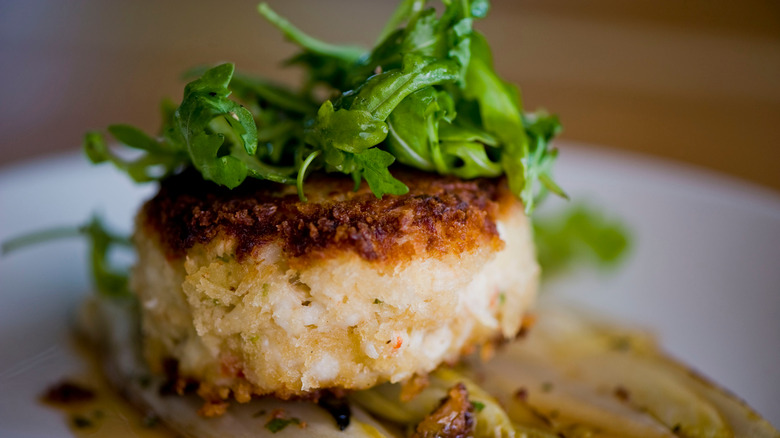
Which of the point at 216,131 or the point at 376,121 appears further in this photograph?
the point at 216,131

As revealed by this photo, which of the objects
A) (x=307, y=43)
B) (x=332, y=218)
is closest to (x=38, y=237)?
(x=307, y=43)

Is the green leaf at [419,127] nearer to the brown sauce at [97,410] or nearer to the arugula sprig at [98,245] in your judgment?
the brown sauce at [97,410]

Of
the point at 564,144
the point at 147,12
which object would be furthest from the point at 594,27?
the point at 147,12

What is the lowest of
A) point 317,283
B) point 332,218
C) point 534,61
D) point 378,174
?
point 534,61

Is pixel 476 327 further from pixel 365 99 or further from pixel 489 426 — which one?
pixel 365 99

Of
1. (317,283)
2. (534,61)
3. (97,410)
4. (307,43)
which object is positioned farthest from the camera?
(534,61)

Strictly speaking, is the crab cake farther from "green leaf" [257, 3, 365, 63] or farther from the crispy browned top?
"green leaf" [257, 3, 365, 63]

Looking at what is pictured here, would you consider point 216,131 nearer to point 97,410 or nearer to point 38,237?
point 97,410
